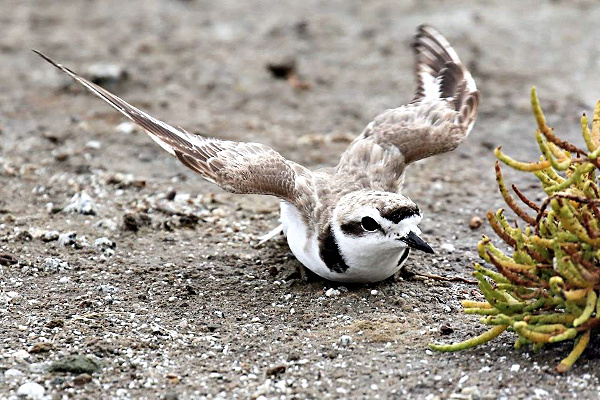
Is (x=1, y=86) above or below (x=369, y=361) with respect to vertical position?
below

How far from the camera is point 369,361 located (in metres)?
5.54

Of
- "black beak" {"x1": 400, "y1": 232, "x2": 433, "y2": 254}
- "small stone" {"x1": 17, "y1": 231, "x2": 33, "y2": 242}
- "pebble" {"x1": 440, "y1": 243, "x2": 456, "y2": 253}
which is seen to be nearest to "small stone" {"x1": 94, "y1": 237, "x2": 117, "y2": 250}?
"small stone" {"x1": 17, "y1": 231, "x2": 33, "y2": 242}

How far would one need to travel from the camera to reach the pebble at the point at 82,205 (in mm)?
7926

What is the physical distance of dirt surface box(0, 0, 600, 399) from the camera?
17.9 ft

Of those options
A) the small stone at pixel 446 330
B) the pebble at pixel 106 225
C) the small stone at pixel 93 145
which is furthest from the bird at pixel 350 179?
the small stone at pixel 93 145

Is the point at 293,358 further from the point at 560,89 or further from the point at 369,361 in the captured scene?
the point at 560,89

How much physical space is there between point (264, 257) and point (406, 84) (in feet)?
14.8

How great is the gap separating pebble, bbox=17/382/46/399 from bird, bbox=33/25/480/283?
2.08 meters

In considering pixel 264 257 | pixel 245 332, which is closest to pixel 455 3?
pixel 264 257

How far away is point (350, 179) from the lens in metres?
7.05

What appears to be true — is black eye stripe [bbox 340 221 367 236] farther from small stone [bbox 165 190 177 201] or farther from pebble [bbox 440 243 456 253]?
small stone [bbox 165 190 177 201]

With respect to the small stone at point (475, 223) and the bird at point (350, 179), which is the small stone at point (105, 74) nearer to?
the bird at point (350, 179)

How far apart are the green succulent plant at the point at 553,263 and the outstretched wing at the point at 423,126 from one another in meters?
1.89

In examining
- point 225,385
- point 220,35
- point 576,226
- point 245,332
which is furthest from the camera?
point 220,35
